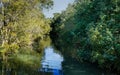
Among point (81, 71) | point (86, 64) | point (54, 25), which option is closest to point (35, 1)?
point (86, 64)

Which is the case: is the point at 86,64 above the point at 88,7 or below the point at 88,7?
below

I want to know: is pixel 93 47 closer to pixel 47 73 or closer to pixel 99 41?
pixel 99 41

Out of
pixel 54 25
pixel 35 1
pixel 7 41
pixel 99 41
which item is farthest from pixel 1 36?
pixel 54 25

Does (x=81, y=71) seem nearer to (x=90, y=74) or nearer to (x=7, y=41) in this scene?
(x=90, y=74)

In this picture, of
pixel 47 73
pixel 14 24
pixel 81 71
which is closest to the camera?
pixel 47 73

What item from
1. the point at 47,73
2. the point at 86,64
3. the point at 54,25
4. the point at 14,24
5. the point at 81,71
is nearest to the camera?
the point at 47,73

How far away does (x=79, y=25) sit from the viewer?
33.8 meters

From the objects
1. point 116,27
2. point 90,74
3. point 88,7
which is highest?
point 88,7

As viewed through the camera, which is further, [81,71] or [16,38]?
[16,38]

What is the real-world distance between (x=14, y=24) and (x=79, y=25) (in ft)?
26.2

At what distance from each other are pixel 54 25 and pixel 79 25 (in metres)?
74.9

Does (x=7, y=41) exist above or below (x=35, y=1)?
below

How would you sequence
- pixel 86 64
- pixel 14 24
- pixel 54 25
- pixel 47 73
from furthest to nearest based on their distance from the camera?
pixel 54 25
pixel 14 24
pixel 86 64
pixel 47 73

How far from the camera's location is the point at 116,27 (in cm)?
2575
